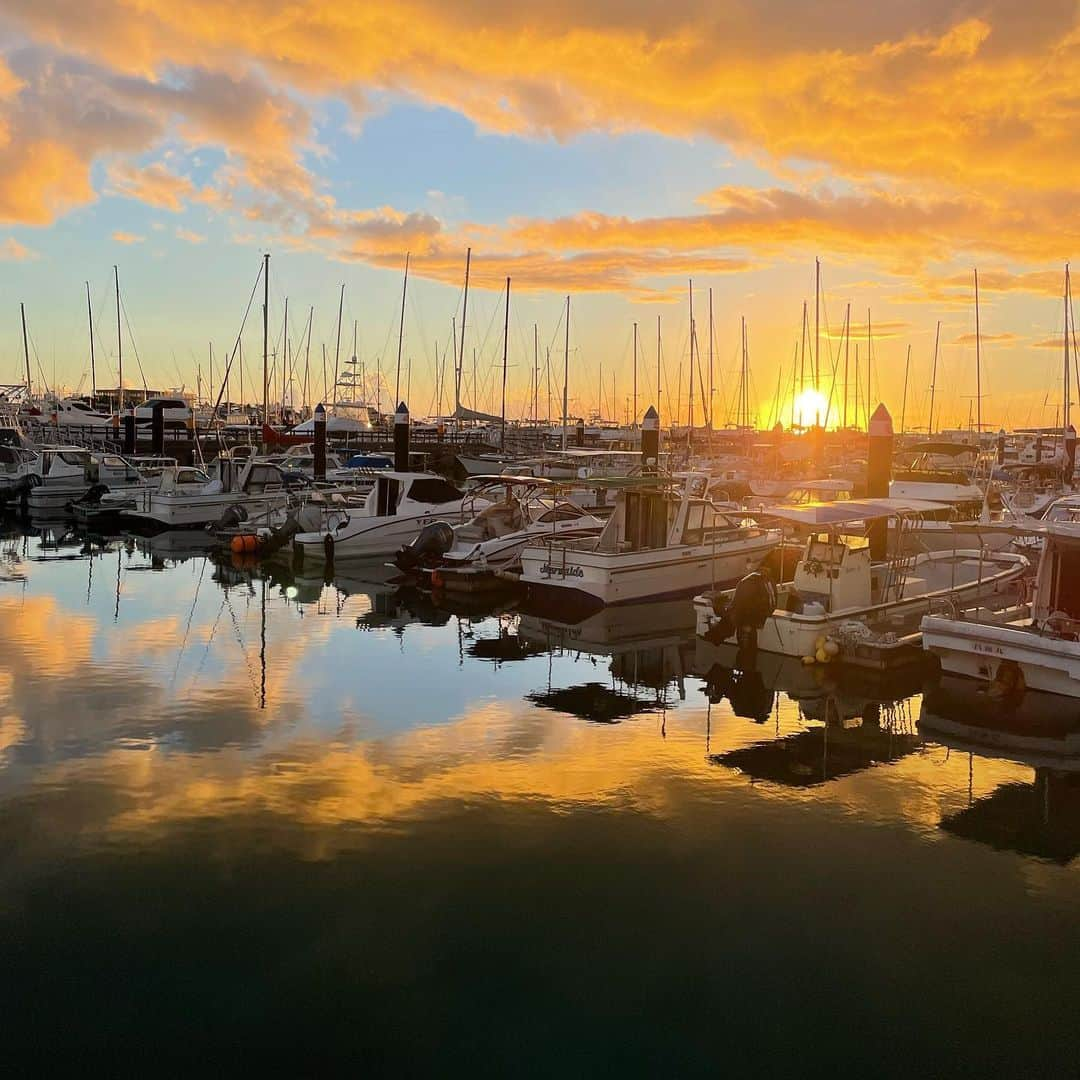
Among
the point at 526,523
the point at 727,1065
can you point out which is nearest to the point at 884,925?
the point at 727,1065

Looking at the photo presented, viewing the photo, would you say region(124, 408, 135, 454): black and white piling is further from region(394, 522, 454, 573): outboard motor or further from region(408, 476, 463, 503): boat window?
region(394, 522, 454, 573): outboard motor

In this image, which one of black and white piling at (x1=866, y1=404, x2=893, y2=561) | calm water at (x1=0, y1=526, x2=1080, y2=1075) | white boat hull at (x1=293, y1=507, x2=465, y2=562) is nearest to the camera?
calm water at (x1=0, y1=526, x2=1080, y2=1075)

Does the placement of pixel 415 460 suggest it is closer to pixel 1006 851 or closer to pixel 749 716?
pixel 749 716

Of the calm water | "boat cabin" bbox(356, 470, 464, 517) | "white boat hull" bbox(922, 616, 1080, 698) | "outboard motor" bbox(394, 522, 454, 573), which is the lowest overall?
the calm water

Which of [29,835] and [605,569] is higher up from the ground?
[605,569]

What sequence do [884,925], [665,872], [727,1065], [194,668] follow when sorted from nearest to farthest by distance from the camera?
1. [727,1065]
2. [884,925]
3. [665,872]
4. [194,668]

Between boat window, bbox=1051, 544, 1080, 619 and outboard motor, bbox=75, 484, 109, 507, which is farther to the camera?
outboard motor, bbox=75, 484, 109, 507

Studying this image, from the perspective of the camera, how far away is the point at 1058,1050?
6.82m

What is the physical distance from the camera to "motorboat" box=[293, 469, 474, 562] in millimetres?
30141

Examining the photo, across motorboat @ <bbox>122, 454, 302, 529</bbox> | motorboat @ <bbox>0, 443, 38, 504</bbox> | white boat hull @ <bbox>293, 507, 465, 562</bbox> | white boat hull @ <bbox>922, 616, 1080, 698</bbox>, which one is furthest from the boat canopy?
motorboat @ <bbox>0, 443, 38, 504</bbox>

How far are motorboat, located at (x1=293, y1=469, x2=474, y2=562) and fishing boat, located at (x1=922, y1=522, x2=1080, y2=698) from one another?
1658 centimetres

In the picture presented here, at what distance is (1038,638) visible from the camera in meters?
14.6

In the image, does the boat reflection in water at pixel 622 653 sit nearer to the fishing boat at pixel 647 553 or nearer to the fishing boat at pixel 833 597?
the fishing boat at pixel 647 553

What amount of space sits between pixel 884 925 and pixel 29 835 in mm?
8008
